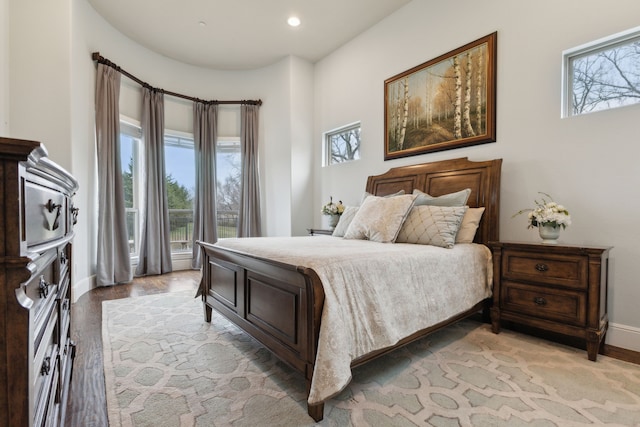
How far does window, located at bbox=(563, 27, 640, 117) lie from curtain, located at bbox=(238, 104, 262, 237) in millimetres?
4231

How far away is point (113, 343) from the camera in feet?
7.43

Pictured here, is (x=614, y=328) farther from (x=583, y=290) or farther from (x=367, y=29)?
(x=367, y=29)

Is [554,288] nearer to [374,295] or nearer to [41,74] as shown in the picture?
[374,295]

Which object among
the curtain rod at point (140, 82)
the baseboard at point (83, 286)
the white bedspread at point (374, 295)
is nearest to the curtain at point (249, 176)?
the curtain rod at point (140, 82)

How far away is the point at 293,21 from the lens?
158 inches

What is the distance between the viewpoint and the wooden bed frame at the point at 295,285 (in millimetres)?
1502

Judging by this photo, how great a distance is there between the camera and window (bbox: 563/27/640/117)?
2.25 meters

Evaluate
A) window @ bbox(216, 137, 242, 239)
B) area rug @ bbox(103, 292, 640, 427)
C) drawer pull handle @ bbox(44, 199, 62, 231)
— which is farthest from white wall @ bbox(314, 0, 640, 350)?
drawer pull handle @ bbox(44, 199, 62, 231)

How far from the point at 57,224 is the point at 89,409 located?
3.42 ft

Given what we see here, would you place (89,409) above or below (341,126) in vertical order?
below

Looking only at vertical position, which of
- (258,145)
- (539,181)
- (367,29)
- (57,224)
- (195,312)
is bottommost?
(195,312)

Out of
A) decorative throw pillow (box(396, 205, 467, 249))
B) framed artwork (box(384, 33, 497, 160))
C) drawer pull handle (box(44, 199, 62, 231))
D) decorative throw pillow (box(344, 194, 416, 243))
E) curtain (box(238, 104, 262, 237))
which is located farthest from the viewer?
curtain (box(238, 104, 262, 237))

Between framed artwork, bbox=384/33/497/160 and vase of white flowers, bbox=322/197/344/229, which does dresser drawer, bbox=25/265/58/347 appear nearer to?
framed artwork, bbox=384/33/497/160

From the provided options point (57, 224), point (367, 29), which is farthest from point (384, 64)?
point (57, 224)
